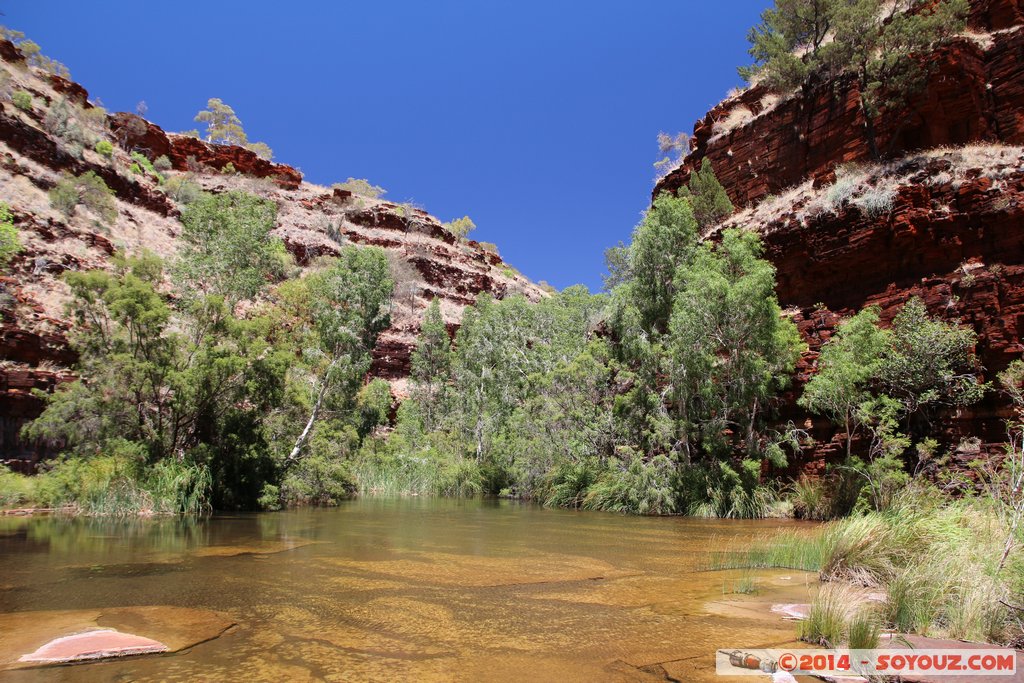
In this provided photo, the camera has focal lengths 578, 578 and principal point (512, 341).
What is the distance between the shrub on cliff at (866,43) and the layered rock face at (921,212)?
2.38 feet

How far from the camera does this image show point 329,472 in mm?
21500

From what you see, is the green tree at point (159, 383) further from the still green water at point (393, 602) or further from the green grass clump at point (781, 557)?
the green grass clump at point (781, 557)

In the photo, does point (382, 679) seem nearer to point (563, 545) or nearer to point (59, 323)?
point (563, 545)

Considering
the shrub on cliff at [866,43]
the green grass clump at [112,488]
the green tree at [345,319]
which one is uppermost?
the shrub on cliff at [866,43]

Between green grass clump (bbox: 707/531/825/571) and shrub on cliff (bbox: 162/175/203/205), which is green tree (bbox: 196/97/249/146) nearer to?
shrub on cliff (bbox: 162/175/203/205)

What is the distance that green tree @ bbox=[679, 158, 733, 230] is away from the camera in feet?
98.7

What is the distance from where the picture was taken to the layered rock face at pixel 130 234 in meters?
22.6

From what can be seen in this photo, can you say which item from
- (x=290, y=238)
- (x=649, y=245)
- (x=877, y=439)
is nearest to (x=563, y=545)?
(x=877, y=439)

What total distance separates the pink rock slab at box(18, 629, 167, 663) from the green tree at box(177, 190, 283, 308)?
16927 mm

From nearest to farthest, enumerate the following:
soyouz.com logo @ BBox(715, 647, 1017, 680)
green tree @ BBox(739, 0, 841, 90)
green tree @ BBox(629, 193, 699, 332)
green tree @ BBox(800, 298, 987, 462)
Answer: soyouz.com logo @ BBox(715, 647, 1017, 680) → green tree @ BBox(800, 298, 987, 462) → green tree @ BBox(629, 193, 699, 332) → green tree @ BBox(739, 0, 841, 90)

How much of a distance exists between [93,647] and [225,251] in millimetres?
18630

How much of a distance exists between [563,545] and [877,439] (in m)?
11.8

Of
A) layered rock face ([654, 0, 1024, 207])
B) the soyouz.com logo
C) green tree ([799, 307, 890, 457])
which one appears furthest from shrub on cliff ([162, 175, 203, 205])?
the soyouz.com logo

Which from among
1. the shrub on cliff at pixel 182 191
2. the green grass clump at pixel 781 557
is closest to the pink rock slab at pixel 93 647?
the green grass clump at pixel 781 557
